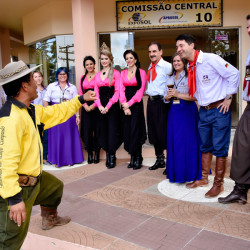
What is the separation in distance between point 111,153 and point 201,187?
1998 mm

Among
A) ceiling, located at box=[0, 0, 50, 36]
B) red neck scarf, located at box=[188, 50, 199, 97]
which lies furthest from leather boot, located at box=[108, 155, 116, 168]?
ceiling, located at box=[0, 0, 50, 36]

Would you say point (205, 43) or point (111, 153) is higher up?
point (205, 43)

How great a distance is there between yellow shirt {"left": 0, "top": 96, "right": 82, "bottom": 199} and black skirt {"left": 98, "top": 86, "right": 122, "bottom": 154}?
9.11 feet

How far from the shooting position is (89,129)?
6.02m

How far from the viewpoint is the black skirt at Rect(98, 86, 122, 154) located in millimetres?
5648

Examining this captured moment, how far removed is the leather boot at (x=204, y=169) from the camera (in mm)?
4309

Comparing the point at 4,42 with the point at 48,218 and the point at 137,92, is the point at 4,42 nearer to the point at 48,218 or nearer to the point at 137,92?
the point at 137,92

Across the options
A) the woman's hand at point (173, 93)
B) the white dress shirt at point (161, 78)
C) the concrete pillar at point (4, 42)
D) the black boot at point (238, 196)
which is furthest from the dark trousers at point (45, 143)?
the concrete pillar at point (4, 42)

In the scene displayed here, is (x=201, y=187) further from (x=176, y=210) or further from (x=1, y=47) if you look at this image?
(x=1, y=47)

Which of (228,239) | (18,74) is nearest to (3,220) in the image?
(18,74)

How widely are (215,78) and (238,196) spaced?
150cm

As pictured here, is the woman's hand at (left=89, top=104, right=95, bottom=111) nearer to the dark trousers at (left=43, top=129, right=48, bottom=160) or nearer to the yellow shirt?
the dark trousers at (left=43, top=129, right=48, bottom=160)

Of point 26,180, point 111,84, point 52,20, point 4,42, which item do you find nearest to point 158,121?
point 111,84

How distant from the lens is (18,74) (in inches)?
98.8
